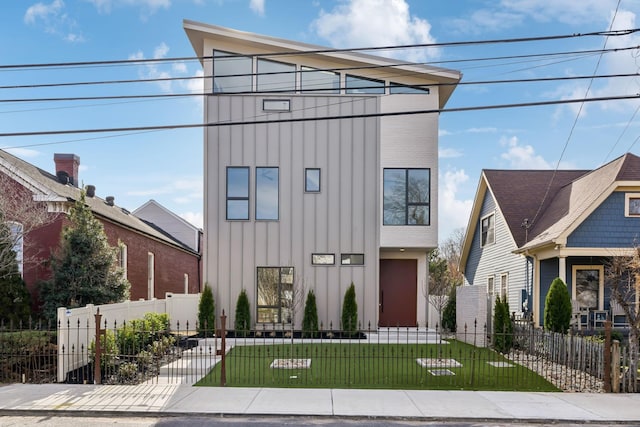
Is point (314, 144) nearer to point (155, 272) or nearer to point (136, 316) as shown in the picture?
point (136, 316)

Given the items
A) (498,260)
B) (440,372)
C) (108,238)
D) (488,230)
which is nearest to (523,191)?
(488,230)

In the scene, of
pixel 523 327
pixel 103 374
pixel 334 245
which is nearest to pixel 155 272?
pixel 334 245

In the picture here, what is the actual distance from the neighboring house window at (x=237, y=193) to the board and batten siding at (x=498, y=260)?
35.2ft

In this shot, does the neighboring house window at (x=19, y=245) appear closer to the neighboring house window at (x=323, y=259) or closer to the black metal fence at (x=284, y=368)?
the black metal fence at (x=284, y=368)

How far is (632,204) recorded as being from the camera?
55.5 ft

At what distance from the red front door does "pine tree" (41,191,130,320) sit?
1030 cm

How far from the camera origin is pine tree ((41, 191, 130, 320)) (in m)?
14.1

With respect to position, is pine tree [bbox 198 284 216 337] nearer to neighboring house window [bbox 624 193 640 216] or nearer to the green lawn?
the green lawn

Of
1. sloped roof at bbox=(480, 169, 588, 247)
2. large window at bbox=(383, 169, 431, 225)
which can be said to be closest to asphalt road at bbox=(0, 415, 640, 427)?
large window at bbox=(383, 169, 431, 225)

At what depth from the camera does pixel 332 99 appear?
18453 mm

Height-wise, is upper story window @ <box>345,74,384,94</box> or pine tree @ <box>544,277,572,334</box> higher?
upper story window @ <box>345,74,384,94</box>

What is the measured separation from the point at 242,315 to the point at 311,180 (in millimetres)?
5440

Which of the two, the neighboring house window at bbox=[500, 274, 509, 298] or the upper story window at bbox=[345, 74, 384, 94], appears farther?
the neighboring house window at bbox=[500, 274, 509, 298]

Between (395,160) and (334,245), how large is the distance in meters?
4.27
